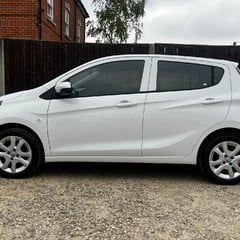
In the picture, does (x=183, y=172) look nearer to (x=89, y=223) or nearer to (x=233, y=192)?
(x=233, y=192)

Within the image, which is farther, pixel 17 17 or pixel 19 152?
pixel 17 17

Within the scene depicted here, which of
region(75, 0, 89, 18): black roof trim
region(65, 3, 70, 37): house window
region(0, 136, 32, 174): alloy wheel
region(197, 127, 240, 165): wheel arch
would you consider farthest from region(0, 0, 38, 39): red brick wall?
region(75, 0, 89, 18): black roof trim

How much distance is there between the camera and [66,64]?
39.4 ft

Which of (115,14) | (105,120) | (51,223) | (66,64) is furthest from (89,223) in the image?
(115,14)

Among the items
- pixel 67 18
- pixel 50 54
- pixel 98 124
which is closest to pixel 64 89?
pixel 98 124

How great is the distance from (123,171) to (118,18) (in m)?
19.5

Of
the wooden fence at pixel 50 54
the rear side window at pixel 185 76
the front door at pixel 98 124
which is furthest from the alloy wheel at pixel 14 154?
the wooden fence at pixel 50 54

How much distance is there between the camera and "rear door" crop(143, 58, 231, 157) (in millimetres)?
6289

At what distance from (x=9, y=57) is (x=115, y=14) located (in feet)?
48.1

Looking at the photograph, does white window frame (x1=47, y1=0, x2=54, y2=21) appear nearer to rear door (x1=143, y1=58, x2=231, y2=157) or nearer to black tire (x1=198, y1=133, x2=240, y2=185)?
rear door (x1=143, y1=58, x2=231, y2=157)

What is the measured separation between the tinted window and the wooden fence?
5444 mm

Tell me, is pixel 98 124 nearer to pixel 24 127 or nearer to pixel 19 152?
pixel 24 127

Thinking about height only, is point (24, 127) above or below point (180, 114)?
below

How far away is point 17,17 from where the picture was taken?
15.9 metres
